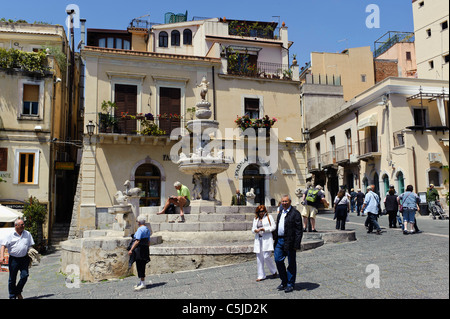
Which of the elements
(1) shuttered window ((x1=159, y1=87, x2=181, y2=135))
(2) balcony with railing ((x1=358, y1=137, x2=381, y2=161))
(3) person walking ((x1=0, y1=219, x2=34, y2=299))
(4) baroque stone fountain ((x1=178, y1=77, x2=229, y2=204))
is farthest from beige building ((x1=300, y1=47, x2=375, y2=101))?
(3) person walking ((x1=0, y1=219, x2=34, y2=299))

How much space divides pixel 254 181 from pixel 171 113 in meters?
6.24

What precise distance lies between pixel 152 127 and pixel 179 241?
12825 millimetres

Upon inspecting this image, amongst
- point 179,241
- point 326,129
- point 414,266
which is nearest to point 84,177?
point 179,241

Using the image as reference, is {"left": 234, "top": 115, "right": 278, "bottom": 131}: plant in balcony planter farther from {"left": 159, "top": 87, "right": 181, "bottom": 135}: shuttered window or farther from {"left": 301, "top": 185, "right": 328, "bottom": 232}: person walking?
{"left": 301, "top": 185, "right": 328, "bottom": 232}: person walking

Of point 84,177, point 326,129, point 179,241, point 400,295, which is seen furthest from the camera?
point 326,129

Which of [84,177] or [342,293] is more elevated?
[84,177]

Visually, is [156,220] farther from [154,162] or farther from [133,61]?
[133,61]

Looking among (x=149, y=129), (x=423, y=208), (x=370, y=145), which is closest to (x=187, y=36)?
(x=149, y=129)

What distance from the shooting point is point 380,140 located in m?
27.8

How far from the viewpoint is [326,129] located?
3625 centimetres

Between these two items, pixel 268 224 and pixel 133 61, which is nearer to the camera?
pixel 268 224

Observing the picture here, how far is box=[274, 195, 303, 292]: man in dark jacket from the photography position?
7.34 meters

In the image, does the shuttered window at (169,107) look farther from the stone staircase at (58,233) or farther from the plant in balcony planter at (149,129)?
the stone staircase at (58,233)
